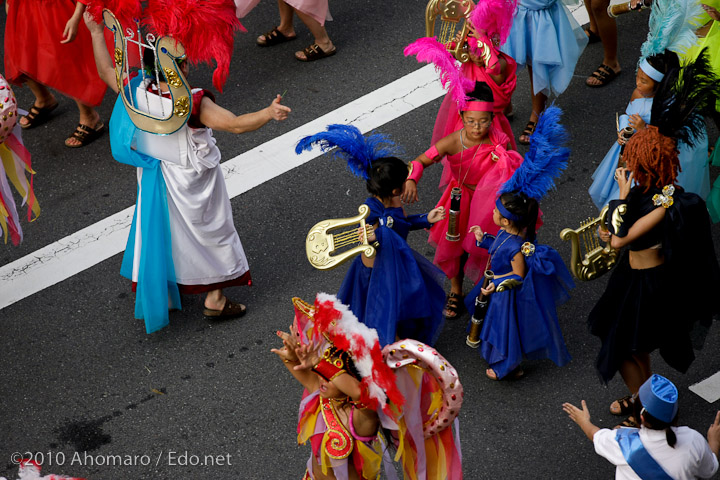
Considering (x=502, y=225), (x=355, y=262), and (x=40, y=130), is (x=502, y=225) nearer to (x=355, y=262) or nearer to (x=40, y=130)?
(x=355, y=262)

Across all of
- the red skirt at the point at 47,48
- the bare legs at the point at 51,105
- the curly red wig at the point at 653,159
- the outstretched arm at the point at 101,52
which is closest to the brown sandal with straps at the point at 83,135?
the bare legs at the point at 51,105

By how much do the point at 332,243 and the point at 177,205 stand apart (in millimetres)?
1192

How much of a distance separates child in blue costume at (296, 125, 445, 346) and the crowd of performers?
0.01 metres

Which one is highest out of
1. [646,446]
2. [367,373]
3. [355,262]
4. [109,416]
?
[367,373]

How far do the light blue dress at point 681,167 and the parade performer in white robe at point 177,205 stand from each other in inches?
92.1

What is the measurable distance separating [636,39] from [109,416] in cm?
551

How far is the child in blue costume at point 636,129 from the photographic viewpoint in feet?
18.1

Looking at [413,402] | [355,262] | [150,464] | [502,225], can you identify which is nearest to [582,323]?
[502,225]

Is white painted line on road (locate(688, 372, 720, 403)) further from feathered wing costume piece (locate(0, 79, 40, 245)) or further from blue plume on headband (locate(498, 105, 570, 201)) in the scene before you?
feathered wing costume piece (locate(0, 79, 40, 245))

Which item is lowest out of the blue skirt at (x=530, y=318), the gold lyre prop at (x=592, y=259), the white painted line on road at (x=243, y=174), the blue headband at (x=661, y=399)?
the white painted line on road at (x=243, y=174)

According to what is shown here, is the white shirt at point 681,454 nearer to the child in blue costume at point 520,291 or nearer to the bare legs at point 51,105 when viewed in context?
the child in blue costume at point 520,291

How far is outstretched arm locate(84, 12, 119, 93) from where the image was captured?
527 centimetres

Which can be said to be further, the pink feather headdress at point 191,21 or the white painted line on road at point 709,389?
the white painted line on road at point 709,389

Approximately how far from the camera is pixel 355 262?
5.04 m
